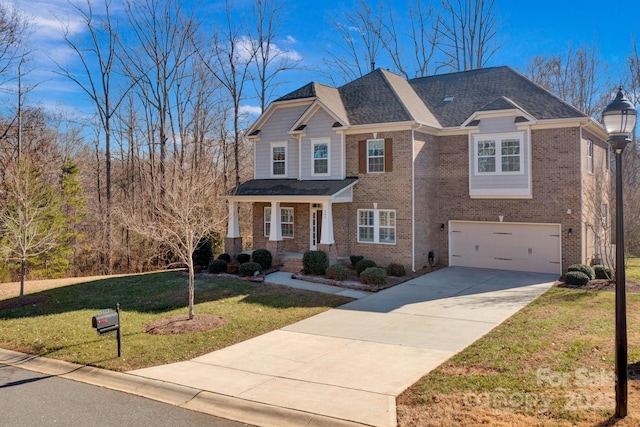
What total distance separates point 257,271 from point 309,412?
12443mm

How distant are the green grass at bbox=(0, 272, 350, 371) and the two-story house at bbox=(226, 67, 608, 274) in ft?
15.1

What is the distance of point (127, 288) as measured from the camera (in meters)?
17.0

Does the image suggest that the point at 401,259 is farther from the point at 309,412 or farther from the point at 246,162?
the point at 246,162

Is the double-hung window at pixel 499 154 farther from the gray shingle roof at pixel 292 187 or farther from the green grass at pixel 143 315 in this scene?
the green grass at pixel 143 315

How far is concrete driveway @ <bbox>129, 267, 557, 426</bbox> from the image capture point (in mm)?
6848

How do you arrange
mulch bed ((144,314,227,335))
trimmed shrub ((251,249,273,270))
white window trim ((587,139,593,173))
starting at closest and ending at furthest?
mulch bed ((144,314,227,335)), white window trim ((587,139,593,173)), trimmed shrub ((251,249,273,270))

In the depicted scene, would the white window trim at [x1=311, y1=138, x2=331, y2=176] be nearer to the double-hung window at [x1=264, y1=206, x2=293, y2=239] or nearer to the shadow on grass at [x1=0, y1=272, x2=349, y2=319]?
the double-hung window at [x1=264, y1=206, x2=293, y2=239]

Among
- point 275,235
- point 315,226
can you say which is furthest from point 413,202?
point 275,235

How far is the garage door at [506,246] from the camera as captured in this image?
1848 centimetres

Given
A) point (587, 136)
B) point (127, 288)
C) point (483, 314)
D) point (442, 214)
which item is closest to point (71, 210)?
point (127, 288)

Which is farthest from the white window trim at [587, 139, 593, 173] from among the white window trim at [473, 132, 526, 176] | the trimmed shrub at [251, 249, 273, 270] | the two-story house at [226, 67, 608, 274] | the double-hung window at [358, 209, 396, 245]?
the trimmed shrub at [251, 249, 273, 270]

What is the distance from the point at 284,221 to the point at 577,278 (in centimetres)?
1239

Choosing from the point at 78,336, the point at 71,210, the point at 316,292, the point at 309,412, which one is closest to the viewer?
the point at 309,412

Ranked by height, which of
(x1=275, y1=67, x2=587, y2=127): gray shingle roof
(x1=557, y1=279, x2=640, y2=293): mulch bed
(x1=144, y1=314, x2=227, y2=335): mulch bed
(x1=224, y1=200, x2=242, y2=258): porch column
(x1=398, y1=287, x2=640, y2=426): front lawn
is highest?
(x1=275, y1=67, x2=587, y2=127): gray shingle roof
